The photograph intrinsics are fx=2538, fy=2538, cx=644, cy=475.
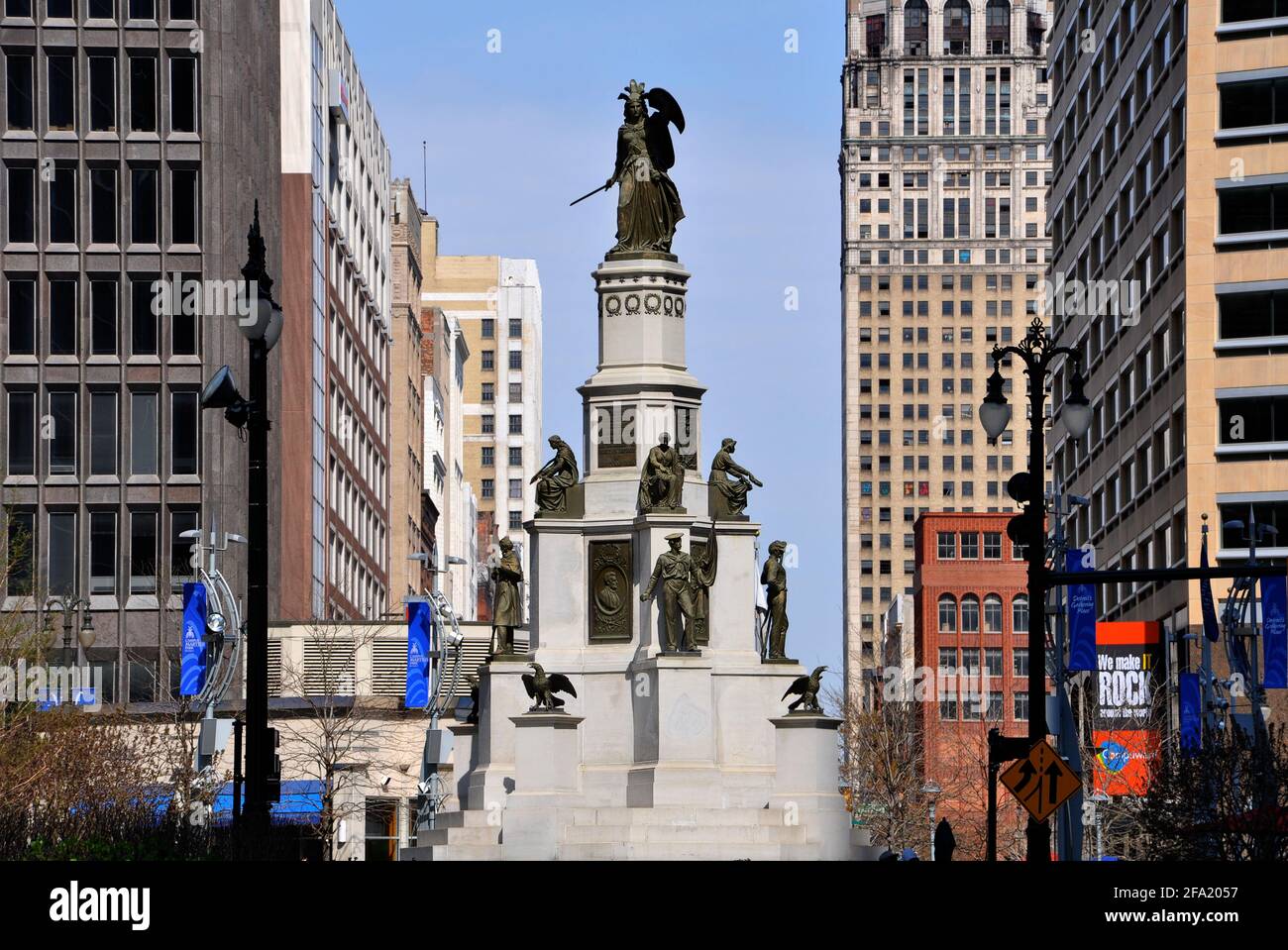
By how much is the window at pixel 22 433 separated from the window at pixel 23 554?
1.72m

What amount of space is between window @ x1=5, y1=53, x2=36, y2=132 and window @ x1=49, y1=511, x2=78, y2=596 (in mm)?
13837

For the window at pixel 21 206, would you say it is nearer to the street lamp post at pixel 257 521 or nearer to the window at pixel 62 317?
the window at pixel 62 317

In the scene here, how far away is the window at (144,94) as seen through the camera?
89.7 m

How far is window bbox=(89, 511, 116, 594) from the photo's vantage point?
88.5 meters

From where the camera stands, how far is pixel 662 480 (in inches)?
1951

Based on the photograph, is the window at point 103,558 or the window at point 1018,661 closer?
the window at point 103,558

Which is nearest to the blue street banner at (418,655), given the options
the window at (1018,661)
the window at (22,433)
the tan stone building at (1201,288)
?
the window at (22,433)

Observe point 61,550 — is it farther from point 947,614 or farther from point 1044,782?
point 947,614

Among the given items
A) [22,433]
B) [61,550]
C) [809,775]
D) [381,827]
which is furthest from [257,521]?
[22,433]

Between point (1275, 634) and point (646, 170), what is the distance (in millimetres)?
25838

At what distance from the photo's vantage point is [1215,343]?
9106cm
